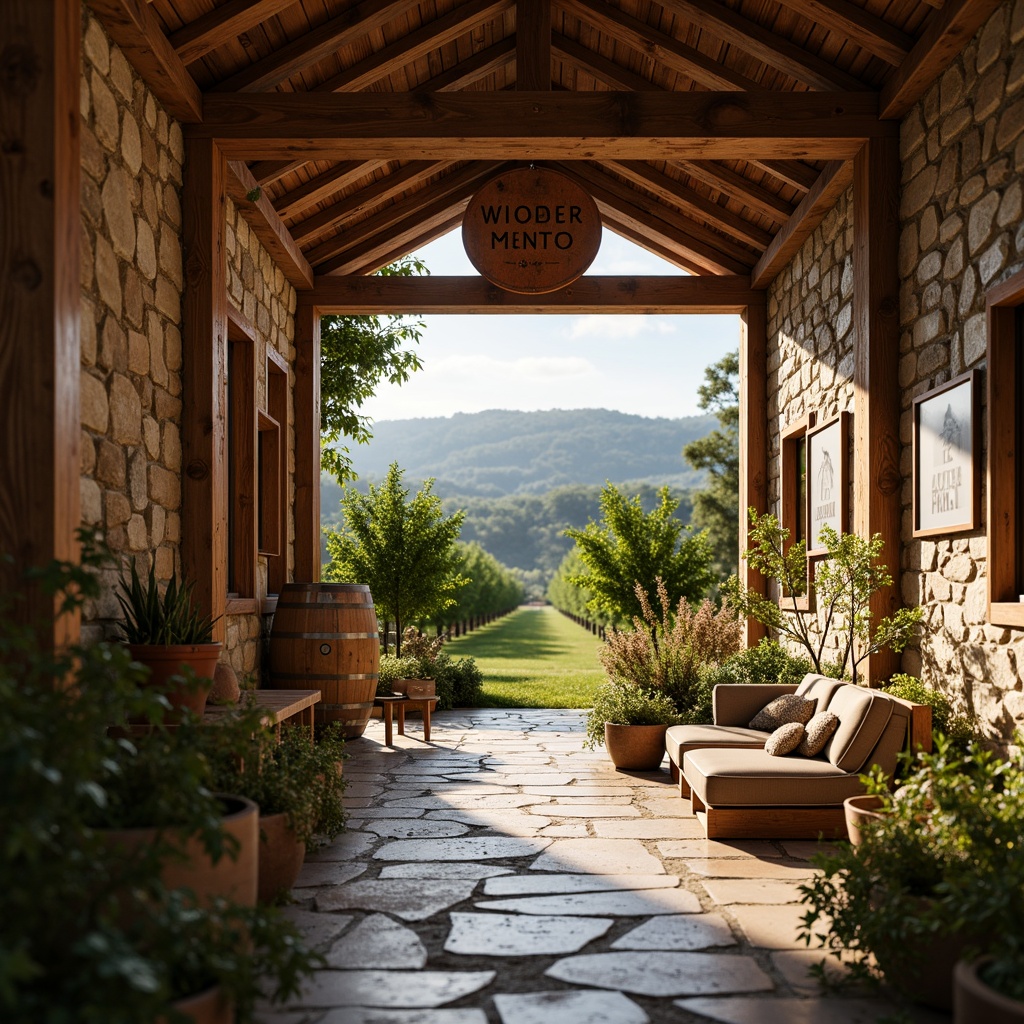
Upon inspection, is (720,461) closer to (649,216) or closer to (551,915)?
(649,216)

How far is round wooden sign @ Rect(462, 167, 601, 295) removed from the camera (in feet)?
20.7

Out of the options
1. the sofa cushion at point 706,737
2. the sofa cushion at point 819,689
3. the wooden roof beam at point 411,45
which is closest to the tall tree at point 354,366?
the wooden roof beam at point 411,45

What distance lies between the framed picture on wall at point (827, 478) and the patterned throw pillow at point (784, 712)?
94cm

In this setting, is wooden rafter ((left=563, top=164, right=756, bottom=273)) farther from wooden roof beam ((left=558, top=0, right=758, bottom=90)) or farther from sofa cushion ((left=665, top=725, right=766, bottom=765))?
sofa cushion ((left=665, top=725, right=766, bottom=765))

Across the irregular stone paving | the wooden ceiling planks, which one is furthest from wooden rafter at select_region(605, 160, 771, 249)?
the irregular stone paving

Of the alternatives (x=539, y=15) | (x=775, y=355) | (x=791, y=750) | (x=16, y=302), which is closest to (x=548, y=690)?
(x=775, y=355)

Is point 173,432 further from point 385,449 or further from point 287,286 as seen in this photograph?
point 385,449

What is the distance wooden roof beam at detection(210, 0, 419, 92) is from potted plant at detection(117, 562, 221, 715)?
270 centimetres

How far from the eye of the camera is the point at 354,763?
647 cm

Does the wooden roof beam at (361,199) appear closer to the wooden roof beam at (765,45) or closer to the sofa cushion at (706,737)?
the wooden roof beam at (765,45)

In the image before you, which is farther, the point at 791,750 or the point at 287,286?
the point at 287,286

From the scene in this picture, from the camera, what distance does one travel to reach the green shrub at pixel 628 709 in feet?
20.8

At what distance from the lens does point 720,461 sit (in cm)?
2555

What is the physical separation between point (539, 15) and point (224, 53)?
5.52 ft
